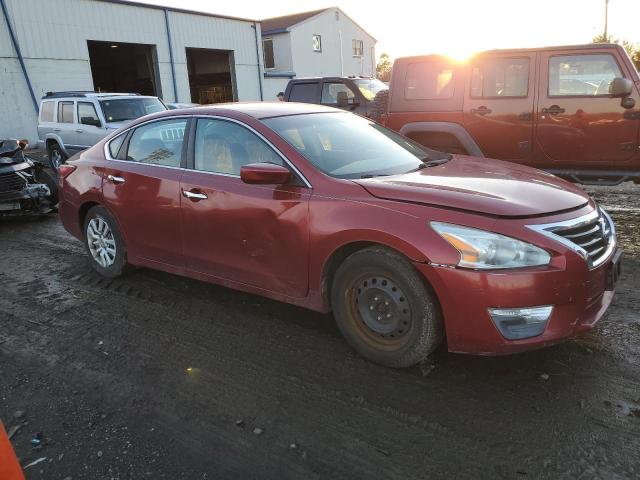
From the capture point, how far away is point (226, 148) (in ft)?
13.3

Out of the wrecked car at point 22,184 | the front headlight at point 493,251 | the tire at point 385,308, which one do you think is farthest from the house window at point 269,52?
the front headlight at point 493,251

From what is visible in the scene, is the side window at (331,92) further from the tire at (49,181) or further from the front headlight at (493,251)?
the front headlight at (493,251)

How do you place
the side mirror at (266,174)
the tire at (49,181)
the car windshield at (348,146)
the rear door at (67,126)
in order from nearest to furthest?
the side mirror at (266,174)
the car windshield at (348,146)
the tire at (49,181)
the rear door at (67,126)

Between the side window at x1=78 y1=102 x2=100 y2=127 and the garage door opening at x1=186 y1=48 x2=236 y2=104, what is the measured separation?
52.6 ft

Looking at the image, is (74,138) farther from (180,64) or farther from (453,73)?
(180,64)

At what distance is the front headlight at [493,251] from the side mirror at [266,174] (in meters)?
1.21

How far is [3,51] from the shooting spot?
59.3ft

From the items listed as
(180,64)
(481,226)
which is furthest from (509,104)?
(180,64)

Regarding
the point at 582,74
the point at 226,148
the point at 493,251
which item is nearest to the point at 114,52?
the point at 582,74

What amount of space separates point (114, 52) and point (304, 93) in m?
22.6

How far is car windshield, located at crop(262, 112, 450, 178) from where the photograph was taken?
3.70 m

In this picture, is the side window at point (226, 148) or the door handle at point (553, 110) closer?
the side window at point (226, 148)

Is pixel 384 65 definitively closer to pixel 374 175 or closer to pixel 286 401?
pixel 374 175

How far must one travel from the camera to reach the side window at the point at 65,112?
12.8 meters
